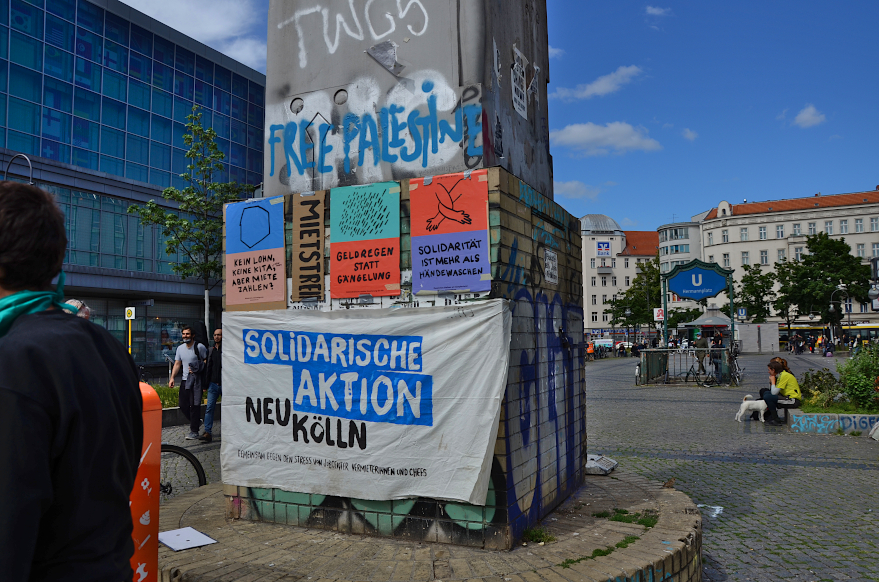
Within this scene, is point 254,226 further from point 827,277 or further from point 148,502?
point 827,277

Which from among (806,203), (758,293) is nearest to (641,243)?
(806,203)

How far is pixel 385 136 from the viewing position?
434cm

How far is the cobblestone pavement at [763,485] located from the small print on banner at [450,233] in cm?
267

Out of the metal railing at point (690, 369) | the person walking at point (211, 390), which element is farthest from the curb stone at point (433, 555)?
the metal railing at point (690, 369)

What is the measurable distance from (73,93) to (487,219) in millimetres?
33283

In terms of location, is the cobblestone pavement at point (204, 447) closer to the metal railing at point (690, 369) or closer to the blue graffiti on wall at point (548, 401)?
the blue graffiti on wall at point (548, 401)

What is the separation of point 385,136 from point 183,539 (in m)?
2.85

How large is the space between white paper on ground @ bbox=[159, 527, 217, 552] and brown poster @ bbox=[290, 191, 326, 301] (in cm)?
160

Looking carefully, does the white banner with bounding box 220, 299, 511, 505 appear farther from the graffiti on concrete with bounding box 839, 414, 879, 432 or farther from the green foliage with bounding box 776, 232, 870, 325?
the green foliage with bounding box 776, 232, 870, 325

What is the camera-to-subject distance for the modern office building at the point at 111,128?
2873 centimetres

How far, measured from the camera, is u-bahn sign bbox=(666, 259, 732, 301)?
24.2 meters

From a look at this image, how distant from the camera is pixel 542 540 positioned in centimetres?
382

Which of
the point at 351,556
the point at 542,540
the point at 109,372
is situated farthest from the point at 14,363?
the point at 542,540

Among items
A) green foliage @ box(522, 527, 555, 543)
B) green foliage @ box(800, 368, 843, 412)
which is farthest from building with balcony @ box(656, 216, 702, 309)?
green foliage @ box(522, 527, 555, 543)
